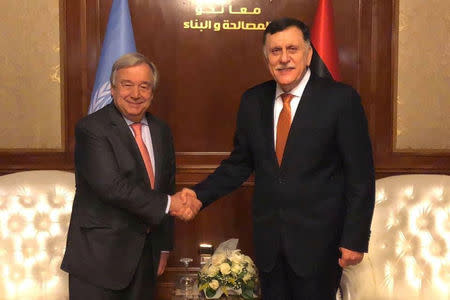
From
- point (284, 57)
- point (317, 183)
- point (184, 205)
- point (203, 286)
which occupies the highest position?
point (284, 57)

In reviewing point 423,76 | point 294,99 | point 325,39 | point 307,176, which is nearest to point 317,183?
point 307,176

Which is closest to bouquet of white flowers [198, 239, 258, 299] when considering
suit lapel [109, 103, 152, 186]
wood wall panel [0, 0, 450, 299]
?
suit lapel [109, 103, 152, 186]

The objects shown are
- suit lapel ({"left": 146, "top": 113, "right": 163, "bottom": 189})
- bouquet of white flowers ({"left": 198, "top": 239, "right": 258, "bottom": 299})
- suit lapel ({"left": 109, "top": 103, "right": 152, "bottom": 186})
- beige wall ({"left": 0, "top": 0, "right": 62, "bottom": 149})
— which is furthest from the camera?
beige wall ({"left": 0, "top": 0, "right": 62, "bottom": 149})

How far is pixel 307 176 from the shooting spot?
7.37ft

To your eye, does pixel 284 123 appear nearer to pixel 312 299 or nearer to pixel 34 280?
pixel 312 299

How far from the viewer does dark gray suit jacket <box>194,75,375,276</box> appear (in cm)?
222

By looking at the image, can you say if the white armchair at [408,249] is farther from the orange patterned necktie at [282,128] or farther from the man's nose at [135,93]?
the man's nose at [135,93]

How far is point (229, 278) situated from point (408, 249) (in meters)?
0.90

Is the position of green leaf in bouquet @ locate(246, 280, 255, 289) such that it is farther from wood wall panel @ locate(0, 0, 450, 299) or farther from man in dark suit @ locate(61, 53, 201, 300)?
wood wall panel @ locate(0, 0, 450, 299)

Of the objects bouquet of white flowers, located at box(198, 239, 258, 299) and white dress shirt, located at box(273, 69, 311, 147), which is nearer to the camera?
white dress shirt, located at box(273, 69, 311, 147)

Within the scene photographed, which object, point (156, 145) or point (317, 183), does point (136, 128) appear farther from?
point (317, 183)

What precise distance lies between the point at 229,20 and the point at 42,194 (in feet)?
5.21

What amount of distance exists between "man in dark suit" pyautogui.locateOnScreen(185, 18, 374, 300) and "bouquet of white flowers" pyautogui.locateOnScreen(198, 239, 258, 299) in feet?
1.65

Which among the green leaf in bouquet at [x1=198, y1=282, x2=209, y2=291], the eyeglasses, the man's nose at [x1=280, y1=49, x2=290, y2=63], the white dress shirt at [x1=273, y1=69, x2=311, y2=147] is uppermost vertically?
the man's nose at [x1=280, y1=49, x2=290, y2=63]
